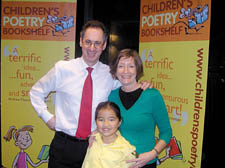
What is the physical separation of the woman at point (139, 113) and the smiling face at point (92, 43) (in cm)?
26

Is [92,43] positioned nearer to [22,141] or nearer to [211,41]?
[211,41]

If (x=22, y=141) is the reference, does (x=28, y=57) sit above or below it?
above

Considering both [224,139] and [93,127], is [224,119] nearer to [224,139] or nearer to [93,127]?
[224,139]

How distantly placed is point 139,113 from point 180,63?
4.66 ft

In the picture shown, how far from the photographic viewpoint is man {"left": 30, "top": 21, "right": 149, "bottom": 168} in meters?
1.88

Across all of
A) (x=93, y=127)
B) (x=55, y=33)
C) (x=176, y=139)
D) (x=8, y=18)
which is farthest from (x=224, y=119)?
(x=8, y=18)

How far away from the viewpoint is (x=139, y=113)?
1631 mm

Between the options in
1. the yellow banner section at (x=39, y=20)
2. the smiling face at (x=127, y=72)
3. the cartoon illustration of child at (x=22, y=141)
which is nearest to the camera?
the smiling face at (x=127, y=72)

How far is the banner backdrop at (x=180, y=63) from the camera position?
2582 millimetres

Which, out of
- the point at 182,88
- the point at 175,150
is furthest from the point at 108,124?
the point at 175,150

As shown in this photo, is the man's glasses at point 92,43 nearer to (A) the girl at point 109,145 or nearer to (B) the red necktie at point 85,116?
(B) the red necktie at point 85,116

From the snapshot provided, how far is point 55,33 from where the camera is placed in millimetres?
3232

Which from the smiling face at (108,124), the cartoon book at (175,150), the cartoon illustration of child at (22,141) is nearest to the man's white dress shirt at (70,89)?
the smiling face at (108,124)

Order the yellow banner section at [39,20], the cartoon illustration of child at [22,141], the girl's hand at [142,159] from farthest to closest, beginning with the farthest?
1. the cartoon illustration of child at [22,141]
2. the yellow banner section at [39,20]
3. the girl's hand at [142,159]
